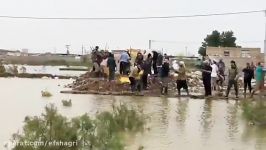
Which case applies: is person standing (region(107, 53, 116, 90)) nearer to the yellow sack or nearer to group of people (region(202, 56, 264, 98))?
the yellow sack

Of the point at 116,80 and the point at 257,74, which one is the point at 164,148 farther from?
the point at 116,80

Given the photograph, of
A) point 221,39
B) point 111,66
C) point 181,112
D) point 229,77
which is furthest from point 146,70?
point 221,39

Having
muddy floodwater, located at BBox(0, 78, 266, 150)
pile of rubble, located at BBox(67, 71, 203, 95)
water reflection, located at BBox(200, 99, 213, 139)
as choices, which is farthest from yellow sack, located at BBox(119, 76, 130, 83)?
water reflection, located at BBox(200, 99, 213, 139)

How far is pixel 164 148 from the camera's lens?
36.2 ft

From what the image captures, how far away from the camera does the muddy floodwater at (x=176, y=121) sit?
1170 cm

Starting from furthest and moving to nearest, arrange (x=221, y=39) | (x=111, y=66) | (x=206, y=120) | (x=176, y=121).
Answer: (x=221, y=39) < (x=111, y=66) < (x=206, y=120) < (x=176, y=121)

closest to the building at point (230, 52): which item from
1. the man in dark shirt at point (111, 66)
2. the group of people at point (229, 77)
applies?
the group of people at point (229, 77)

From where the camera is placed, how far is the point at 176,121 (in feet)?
49.9

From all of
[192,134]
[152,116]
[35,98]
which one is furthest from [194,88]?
[192,134]

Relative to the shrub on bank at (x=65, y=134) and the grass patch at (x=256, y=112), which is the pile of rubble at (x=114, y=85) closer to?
the grass patch at (x=256, y=112)

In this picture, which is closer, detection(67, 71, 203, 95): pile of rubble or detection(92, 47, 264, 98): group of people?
detection(92, 47, 264, 98): group of people

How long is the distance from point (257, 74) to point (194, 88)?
6.46 metres

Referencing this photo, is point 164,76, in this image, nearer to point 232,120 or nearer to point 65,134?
point 232,120

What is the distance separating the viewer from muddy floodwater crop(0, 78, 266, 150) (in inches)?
460
